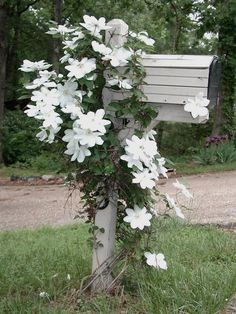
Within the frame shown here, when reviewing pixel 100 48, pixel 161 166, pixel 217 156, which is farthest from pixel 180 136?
pixel 100 48

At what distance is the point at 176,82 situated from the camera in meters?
3.18

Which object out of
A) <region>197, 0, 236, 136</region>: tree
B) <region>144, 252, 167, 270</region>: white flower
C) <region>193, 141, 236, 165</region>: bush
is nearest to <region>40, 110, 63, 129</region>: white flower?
<region>144, 252, 167, 270</region>: white flower

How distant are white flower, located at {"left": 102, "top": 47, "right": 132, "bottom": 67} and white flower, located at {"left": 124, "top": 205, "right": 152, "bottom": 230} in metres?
0.84

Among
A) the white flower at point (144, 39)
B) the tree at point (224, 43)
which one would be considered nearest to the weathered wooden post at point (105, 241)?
the white flower at point (144, 39)

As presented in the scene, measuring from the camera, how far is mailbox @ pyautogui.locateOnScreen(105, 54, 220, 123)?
3.12m

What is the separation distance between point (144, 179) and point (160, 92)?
21.5 inches

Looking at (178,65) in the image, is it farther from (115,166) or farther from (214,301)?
(214,301)

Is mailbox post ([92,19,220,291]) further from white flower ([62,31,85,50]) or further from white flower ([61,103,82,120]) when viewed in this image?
white flower ([61,103,82,120])

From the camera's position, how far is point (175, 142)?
19.8 meters

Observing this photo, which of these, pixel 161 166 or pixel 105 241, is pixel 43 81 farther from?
pixel 105 241

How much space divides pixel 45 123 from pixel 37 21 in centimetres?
1940

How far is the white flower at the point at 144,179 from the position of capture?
3.02 meters

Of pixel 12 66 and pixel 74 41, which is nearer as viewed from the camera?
pixel 74 41

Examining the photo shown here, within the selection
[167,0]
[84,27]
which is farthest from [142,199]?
[167,0]
